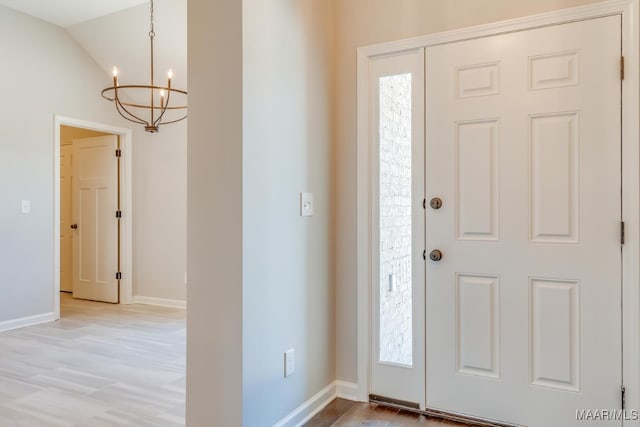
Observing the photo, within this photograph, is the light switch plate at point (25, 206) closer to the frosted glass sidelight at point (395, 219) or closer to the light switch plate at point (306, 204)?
the light switch plate at point (306, 204)

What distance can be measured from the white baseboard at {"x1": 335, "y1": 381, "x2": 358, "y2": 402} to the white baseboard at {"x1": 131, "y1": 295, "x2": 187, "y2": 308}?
2978 millimetres

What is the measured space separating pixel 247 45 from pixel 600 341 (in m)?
2.09

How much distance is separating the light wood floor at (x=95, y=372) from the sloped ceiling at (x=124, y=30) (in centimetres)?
274

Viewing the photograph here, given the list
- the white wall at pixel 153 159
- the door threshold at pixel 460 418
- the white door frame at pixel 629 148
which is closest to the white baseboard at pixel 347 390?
the door threshold at pixel 460 418

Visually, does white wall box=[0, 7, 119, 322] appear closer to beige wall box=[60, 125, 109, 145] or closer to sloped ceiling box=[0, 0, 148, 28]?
sloped ceiling box=[0, 0, 148, 28]

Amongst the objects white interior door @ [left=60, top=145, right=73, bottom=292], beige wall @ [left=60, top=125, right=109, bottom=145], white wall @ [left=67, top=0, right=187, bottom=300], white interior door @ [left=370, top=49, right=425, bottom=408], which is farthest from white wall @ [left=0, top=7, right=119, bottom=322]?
white interior door @ [left=370, top=49, right=425, bottom=408]

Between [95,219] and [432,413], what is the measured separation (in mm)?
4816

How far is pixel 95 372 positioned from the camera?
3.08m

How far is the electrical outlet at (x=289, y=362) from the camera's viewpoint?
2.17 meters

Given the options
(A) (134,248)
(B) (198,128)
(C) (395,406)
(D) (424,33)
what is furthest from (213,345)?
(A) (134,248)

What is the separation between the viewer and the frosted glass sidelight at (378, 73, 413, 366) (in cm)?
247

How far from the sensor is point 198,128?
1959 millimetres

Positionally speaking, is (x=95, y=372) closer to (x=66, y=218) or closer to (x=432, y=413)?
(x=432, y=413)

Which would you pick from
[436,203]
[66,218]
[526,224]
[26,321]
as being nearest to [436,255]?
[436,203]
